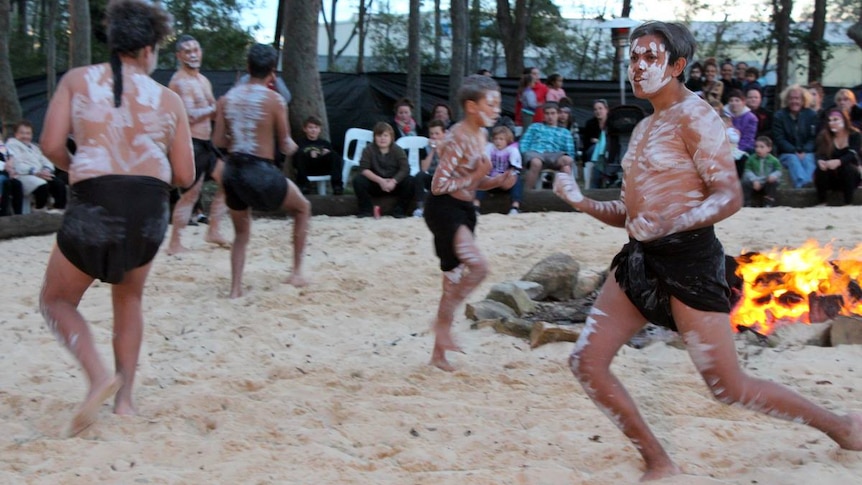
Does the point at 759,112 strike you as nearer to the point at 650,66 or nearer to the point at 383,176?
the point at 383,176

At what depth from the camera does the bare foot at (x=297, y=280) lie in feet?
23.6

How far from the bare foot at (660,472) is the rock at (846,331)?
241 cm

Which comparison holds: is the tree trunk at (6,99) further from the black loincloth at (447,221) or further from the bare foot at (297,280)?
the black loincloth at (447,221)

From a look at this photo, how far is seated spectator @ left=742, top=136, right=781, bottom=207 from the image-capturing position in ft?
36.8

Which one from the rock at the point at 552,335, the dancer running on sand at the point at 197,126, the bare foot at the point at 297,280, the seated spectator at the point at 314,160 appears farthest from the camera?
the seated spectator at the point at 314,160

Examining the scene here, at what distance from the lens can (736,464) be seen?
372 cm

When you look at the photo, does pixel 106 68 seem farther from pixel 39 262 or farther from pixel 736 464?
pixel 39 262

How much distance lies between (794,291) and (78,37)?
907cm

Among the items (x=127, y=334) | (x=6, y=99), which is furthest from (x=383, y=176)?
(x=127, y=334)

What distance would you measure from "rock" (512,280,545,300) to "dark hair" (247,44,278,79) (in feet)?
7.70

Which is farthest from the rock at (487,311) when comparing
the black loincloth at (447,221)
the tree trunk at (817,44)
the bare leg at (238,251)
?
the tree trunk at (817,44)

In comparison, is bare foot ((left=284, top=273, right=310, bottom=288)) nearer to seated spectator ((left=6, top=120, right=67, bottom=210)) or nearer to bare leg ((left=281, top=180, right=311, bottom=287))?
bare leg ((left=281, top=180, right=311, bottom=287))

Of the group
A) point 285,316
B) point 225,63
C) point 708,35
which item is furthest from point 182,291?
point 708,35

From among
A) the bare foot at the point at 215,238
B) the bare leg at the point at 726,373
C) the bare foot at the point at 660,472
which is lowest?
the bare foot at the point at 660,472
